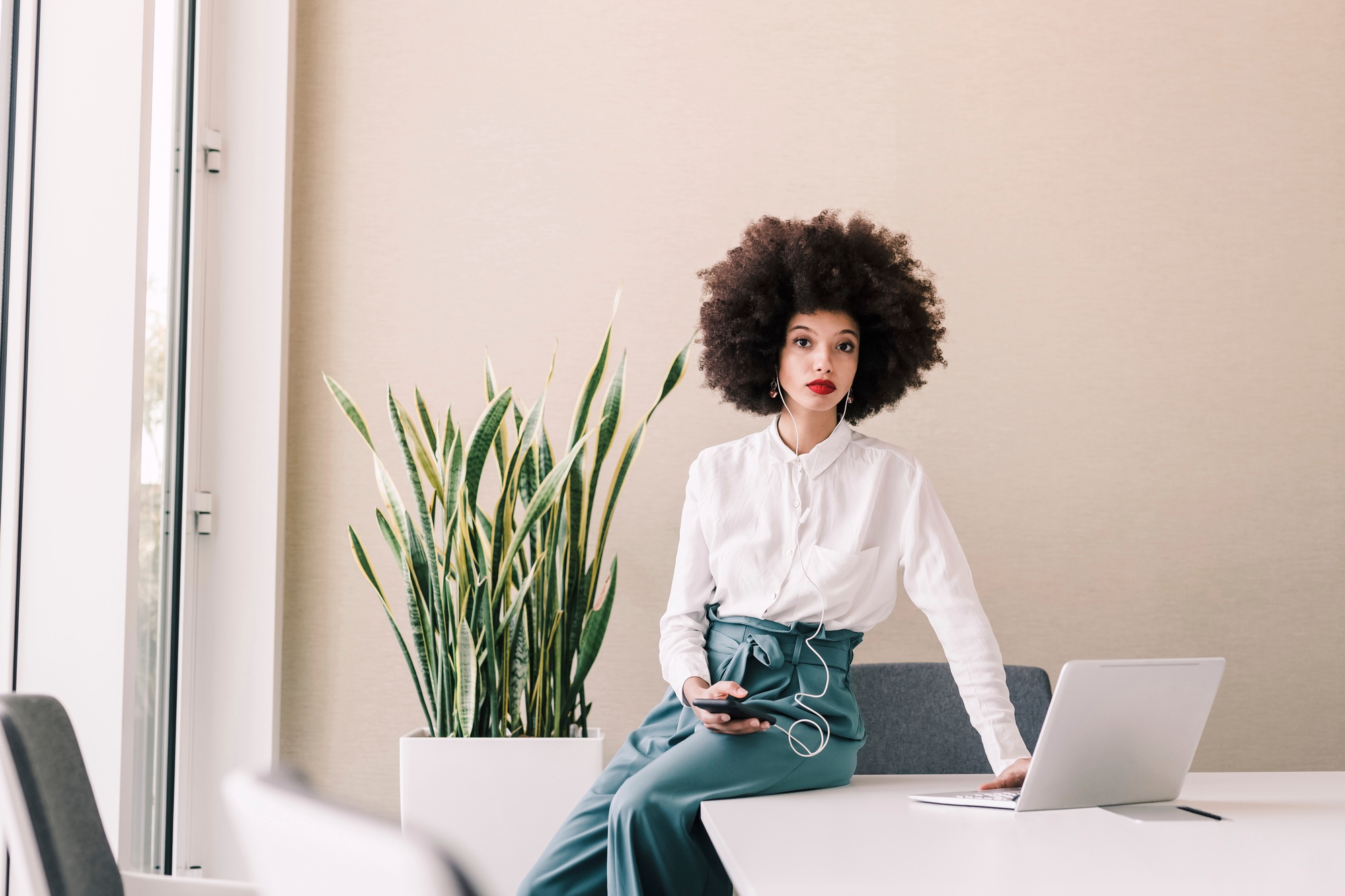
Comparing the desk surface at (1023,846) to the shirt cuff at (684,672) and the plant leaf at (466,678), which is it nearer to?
the shirt cuff at (684,672)

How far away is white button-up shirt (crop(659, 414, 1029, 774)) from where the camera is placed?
1664 millimetres

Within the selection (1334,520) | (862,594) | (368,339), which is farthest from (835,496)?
(1334,520)

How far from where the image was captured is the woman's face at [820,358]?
1.80 metres

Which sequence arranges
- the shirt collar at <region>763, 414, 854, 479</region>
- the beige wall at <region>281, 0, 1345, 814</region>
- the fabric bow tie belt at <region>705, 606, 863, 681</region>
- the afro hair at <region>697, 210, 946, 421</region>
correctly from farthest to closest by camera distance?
the beige wall at <region>281, 0, 1345, 814</region> → the afro hair at <region>697, 210, 946, 421</region> → the shirt collar at <region>763, 414, 854, 479</region> → the fabric bow tie belt at <region>705, 606, 863, 681</region>

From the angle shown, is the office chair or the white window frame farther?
the white window frame

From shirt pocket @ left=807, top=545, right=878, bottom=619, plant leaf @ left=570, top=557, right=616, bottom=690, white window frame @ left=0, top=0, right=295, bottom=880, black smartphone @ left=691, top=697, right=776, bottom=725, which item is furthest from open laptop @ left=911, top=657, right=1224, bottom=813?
white window frame @ left=0, top=0, right=295, bottom=880

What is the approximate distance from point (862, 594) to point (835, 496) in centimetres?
17

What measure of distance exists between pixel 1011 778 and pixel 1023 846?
0.38 meters

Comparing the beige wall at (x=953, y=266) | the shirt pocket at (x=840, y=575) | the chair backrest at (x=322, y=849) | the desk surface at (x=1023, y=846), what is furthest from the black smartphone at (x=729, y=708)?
the beige wall at (x=953, y=266)

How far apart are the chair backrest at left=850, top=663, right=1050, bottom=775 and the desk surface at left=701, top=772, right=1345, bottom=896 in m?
0.47

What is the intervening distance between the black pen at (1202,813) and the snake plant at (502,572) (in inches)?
46.3

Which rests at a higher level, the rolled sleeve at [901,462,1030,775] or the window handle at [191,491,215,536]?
the window handle at [191,491,215,536]

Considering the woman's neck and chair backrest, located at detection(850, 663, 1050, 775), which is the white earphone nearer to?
the woman's neck

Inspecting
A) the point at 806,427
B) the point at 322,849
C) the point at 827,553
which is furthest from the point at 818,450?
the point at 322,849
